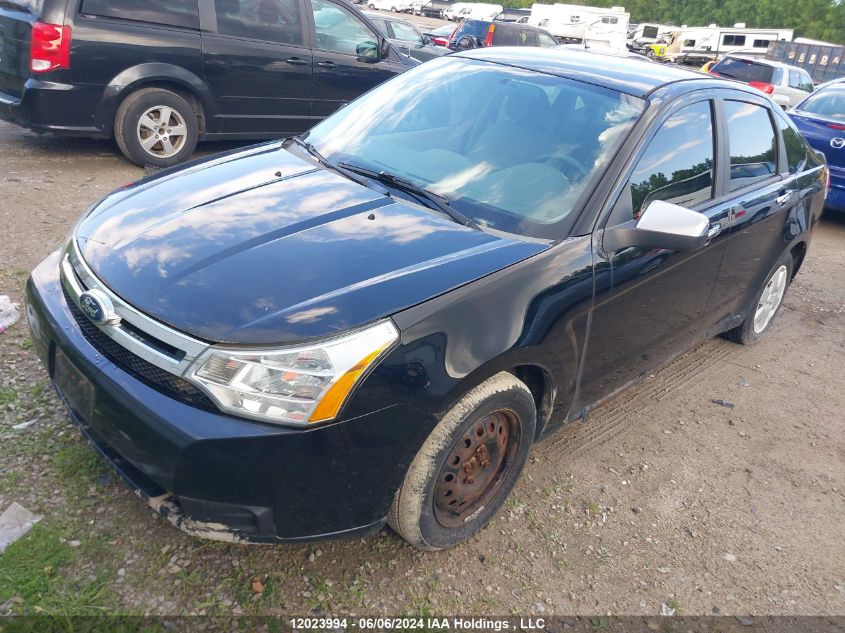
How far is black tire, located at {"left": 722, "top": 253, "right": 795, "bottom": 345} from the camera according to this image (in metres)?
4.48

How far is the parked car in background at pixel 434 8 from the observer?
171 feet

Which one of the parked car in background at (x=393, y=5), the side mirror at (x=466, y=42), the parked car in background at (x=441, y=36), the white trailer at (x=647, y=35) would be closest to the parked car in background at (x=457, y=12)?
the parked car in background at (x=393, y=5)

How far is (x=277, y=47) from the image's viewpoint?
6.98m

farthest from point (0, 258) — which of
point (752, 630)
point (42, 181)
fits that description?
point (752, 630)

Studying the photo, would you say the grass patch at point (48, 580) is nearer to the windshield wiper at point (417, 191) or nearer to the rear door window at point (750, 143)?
the windshield wiper at point (417, 191)

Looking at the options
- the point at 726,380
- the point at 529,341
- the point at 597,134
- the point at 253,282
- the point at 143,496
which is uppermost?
the point at 597,134

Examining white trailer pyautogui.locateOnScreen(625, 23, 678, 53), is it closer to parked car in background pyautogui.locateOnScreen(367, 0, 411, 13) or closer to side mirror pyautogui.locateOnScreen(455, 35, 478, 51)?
parked car in background pyautogui.locateOnScreen(367, 0, 411, 13)

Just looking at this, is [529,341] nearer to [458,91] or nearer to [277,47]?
[458,91]

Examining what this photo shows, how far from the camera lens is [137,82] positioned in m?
6.26

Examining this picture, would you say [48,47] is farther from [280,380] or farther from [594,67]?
[280,380]

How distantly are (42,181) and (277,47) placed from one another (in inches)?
99.9

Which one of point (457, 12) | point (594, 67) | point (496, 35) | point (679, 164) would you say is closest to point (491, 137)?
point (594, 67)

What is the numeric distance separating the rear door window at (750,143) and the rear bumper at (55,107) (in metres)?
5.09

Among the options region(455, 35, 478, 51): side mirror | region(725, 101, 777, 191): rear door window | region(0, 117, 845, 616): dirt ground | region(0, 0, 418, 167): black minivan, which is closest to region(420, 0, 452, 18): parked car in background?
region(455, 35, 478, 51): side mirror
